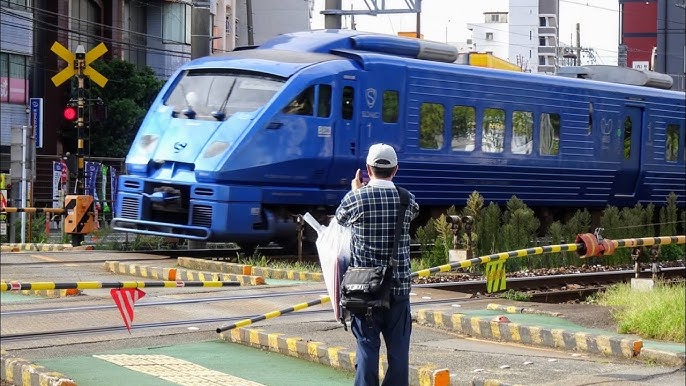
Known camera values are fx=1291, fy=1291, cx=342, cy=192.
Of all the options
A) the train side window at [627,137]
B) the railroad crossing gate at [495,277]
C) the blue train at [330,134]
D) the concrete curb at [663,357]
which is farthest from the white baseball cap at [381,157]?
the train side window at [627,137]

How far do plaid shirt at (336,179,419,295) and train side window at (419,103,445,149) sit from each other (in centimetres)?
1291

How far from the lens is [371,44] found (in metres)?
20.9

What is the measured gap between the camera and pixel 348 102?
19.5m

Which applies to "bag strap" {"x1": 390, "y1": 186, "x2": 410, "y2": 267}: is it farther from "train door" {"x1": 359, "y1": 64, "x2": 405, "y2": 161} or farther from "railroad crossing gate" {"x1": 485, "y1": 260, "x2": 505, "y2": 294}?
"train door" {"x1": 359, "y1": 64, "x2": 405, "y2": 161}

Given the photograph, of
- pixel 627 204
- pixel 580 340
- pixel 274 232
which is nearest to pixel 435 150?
pixel 274 232

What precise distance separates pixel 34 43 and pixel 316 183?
80.2ft

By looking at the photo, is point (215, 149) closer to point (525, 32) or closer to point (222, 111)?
point (222, 111)

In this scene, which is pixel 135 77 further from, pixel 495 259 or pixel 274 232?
pixel 495 259

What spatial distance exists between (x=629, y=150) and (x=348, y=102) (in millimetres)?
8698

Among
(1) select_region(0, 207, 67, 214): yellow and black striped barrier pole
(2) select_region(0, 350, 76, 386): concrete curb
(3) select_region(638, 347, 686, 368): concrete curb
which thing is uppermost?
(1) select_region(0, 207, 67, 214): yellow and black striped barrier pole

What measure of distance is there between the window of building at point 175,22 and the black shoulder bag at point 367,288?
43958 mm

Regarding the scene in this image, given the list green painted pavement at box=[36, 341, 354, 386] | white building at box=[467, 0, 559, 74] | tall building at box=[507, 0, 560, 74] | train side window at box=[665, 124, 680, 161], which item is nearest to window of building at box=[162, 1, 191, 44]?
train side window at box=[665, 124, 680, 161]

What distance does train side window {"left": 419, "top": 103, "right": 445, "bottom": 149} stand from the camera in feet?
69.0

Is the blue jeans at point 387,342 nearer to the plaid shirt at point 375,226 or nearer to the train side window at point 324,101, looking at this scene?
the plaid shirt at point 375,226
